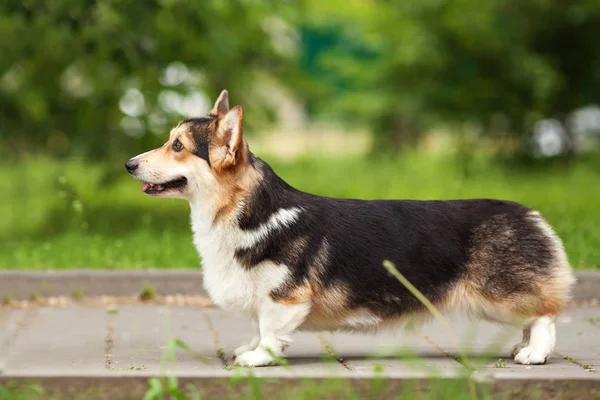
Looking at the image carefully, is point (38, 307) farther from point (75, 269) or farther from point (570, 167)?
point (570, 167)

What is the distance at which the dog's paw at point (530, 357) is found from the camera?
17.8 feet

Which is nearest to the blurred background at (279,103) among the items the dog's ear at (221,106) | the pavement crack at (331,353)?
the pavement crack at (331,353)

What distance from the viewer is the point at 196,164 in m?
5.40

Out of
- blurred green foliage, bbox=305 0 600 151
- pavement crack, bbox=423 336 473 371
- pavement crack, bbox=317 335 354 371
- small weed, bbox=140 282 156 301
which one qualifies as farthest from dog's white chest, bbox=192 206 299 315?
blurred green foliage, bbox=305 0 600 151

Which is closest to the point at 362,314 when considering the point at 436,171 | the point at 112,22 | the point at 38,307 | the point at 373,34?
the point at 38,307

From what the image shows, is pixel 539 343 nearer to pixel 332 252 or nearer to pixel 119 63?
pixel 332 252

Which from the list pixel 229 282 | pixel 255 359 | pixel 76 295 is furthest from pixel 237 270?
pixel 76 295

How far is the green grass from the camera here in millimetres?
8727

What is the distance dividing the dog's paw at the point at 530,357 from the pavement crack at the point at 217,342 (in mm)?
1536

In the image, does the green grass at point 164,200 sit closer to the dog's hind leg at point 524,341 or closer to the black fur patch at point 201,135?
the dog's hind leg at point 524,341

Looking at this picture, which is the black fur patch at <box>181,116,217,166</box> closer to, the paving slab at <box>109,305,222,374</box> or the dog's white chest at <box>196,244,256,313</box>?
the dog's white chest at <box>196,244,256,313</box>

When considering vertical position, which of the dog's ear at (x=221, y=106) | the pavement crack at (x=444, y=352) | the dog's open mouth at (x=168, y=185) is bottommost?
the pavement crack at (x=444, y=352)

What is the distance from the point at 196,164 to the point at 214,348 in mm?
1283

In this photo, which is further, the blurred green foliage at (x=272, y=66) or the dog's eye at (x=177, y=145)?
the blurred green foliage at (x=272, y=66)
